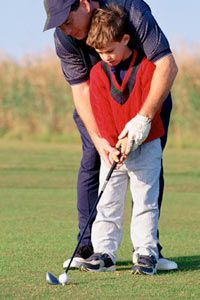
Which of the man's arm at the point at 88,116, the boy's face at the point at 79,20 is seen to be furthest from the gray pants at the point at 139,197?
the boy's face at the point at 79,20

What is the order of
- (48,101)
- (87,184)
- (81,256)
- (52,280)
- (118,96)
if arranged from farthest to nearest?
(48,101)
(87,184)
(81,256)
(118,96)
(52,280)

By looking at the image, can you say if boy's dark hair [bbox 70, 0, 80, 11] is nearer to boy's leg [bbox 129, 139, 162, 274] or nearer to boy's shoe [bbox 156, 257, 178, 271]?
boy's leg [bbox 129, 139, 162, 274]

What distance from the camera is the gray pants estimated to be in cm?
804

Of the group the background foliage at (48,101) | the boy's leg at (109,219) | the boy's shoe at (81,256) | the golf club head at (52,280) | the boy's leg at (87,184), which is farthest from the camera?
the background foliage at (48,101)

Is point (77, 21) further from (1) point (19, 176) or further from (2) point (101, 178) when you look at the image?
(1) point (19, 176)

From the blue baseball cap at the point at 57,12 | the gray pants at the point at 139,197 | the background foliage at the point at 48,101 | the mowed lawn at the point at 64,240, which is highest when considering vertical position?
the blue baseball cap at the point at 57,12

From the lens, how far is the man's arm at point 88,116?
26.6 feet

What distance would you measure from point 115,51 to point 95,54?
0.55 metres

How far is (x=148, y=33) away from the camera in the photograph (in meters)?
7.82

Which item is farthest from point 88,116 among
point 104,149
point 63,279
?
point 63,279

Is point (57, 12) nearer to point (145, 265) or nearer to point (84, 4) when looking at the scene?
point (84, 4)

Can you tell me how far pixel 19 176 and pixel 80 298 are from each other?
11.2 m

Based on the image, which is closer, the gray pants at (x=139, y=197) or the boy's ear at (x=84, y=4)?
the boy's ear at (x=84, y=4)

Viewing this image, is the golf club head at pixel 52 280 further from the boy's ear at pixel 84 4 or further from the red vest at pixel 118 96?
the boy's ear at pixel 84 4
